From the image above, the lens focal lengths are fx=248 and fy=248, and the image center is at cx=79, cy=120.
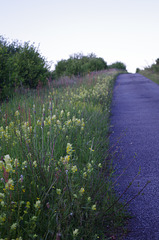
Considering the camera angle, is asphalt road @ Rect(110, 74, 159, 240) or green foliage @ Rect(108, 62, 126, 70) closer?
asphalt road @ Rect(110, 74, 159, 240)

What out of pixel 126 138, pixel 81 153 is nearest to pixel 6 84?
pixel 126 138

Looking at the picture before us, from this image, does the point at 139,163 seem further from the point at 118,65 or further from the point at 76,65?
the point at 118,65

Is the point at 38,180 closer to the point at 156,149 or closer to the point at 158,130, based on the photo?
the point at 156,149

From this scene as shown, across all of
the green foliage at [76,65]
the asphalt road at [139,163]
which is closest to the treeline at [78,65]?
the green foliage at [76,65]

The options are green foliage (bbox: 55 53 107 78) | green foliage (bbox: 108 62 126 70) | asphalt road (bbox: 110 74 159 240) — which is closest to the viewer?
asphalt road (bbox: 110 74 159 240)

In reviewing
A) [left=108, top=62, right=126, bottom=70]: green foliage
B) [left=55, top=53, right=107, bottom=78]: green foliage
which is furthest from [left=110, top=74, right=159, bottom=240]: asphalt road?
[left=108, top=62, right=126, bottom=70]: green foliage

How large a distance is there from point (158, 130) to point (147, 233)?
14.0ft

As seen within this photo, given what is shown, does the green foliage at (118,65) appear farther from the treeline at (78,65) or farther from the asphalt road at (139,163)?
the asphalt road at (139,163)

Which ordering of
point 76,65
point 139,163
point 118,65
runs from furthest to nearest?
point 118,65 < point 76,65 < point 139,163

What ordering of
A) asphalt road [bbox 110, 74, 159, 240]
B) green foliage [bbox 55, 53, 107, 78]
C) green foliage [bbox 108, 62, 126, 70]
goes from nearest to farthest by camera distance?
asphalt road [bbox 110, 74, 159, 240] → green foliage [bbox 55, 53, 107, 78] → green foliage [bbox 108, 62, 126, 70]

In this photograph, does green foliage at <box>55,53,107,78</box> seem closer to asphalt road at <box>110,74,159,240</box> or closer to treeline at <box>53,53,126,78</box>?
treeline at <box>53,53,126,78</box>

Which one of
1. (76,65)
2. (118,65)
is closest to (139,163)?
(76,65)

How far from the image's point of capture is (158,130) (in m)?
6.42

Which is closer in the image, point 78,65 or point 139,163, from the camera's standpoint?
point 139,163
